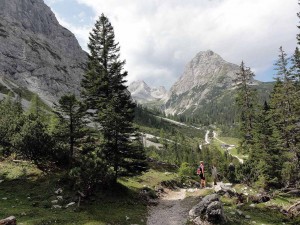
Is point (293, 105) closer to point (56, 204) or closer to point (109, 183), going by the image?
point (109, 183)

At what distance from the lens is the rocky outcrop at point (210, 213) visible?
2159cm

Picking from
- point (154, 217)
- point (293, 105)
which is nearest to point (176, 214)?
point (154, 217)

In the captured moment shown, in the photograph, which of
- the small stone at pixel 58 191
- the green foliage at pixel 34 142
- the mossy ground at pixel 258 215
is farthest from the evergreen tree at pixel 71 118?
the mossy ground at pixel 258 215

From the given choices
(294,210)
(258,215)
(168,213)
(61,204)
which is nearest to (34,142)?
(61,204)

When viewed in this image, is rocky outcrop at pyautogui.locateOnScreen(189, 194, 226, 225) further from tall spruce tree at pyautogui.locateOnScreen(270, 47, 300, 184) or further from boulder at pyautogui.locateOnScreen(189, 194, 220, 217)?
tall spruce tree at pyautogui.locateOnScreen(270, 47, 300, 184)

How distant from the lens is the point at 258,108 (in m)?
51.2

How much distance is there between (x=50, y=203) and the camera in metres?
26.7

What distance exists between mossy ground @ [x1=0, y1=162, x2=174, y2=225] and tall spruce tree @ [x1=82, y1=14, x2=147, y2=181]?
127 inches

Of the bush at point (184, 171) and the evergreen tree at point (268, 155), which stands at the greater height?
the evergreen tree at point (268, 155)

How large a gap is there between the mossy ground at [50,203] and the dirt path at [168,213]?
0.85m

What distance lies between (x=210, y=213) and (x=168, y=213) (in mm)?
6471

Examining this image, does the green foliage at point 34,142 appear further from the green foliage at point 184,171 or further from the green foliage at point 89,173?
the green foliage at point 184,171

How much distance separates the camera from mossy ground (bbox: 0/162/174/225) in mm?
22500

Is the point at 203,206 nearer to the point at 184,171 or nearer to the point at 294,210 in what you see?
the point at 294,210
